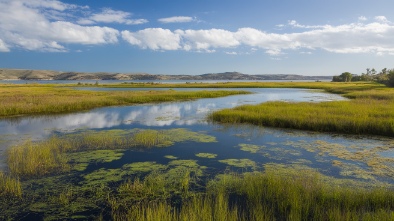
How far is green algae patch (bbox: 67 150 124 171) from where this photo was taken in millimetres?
11128

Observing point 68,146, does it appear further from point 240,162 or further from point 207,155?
point 240,162

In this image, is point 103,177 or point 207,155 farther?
point 207,155

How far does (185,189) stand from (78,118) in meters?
18.2

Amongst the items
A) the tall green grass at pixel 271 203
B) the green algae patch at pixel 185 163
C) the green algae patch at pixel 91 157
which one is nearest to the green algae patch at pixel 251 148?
the green algae patch at pixel 185 163

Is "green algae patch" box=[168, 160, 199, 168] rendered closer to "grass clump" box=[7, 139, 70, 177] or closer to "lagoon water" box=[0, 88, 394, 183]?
"lagoon water" box=[0, 88, 394, 183]

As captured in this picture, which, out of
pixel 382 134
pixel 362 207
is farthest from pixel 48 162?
pixel 382 134

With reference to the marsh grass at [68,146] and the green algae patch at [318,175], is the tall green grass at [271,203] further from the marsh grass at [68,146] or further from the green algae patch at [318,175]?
the marsh grass at [68,146]

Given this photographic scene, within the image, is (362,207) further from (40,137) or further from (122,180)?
(40,137)

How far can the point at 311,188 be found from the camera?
8.05 metres

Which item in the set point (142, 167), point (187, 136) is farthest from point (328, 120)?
point (142, 167)

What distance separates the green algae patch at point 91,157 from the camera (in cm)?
1113

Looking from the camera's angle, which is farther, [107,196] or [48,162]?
[48,162]

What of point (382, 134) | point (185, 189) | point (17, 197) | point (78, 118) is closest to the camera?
point (17, 197)

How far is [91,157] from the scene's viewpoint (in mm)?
12141
